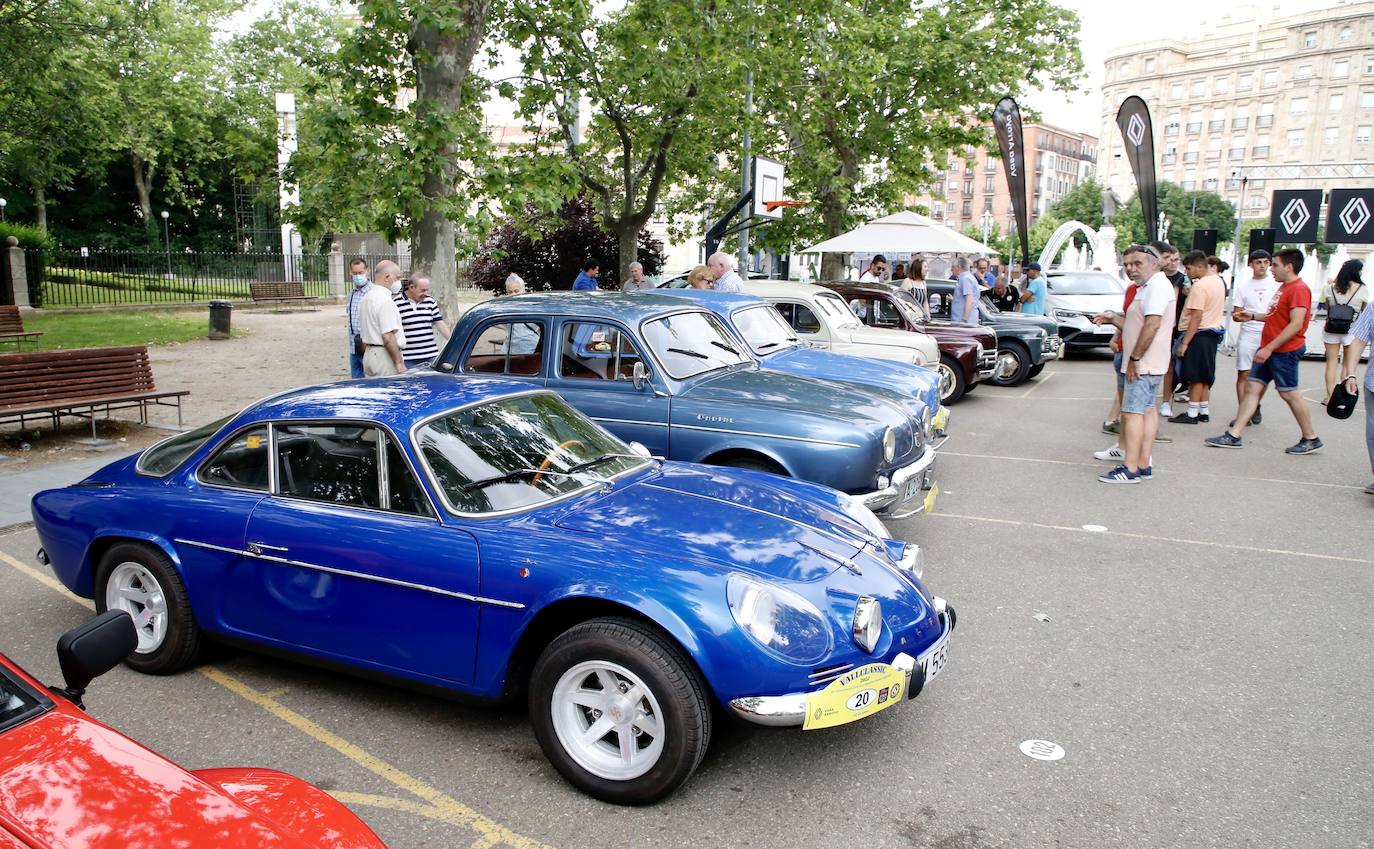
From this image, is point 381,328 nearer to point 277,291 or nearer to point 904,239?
point 904,239

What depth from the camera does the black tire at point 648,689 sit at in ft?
10.8

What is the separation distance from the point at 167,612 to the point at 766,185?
46.2ft

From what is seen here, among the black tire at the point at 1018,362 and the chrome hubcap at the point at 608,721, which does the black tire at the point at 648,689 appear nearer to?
the chrome hubcap at the point at 608,721

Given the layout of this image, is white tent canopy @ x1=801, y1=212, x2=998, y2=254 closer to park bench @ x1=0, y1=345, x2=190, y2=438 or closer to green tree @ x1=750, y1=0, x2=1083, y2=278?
green tree @ x1=750, y1=0, x2=1083, y2=278

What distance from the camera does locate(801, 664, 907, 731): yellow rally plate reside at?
3.33 metres

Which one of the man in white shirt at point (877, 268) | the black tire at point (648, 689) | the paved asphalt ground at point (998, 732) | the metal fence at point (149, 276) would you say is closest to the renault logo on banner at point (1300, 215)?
the man in white shirt at point (877, 268)

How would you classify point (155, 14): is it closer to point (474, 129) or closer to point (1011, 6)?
point (474, 129)

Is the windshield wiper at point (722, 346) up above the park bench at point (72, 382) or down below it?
above

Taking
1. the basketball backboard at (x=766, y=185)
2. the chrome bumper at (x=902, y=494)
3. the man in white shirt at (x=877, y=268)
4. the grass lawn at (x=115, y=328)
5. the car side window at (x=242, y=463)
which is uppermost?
the basketball backboard at (x=766, y=185)

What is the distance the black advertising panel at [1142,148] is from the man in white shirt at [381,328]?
1827cm

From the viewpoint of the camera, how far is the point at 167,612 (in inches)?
175

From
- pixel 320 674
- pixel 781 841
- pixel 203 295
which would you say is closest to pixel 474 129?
pixel 320 674

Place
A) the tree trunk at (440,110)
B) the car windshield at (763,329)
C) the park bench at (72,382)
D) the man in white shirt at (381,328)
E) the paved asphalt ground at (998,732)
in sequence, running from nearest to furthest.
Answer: the paved asphalt ground at (998,732)
the car windshield at (763,329)
the man in white shirt at (381,328)
the park bench at (72,382)
the tree trunk at (440,110)

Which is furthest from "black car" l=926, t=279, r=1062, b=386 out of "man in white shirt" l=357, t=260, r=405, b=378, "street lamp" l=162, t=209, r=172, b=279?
"street lamp" l=162, t=209, r=172, b=279
